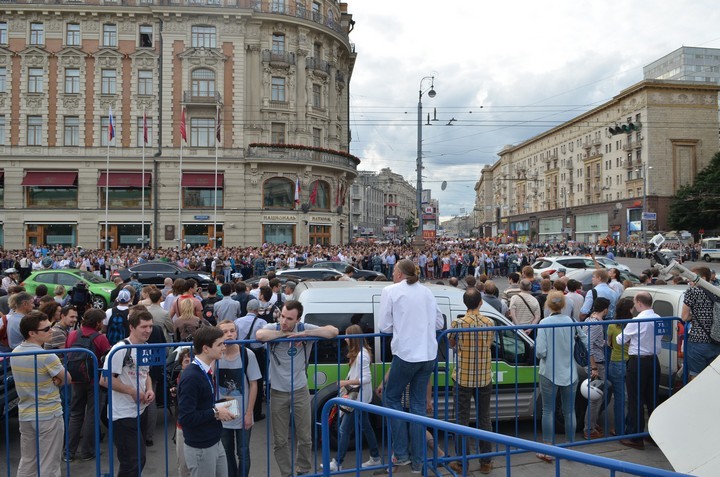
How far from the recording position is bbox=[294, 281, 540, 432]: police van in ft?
20.0

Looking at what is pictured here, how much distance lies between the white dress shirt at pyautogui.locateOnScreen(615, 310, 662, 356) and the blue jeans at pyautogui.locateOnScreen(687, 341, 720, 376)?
46 cm

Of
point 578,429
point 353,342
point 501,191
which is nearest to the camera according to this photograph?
point 353,342

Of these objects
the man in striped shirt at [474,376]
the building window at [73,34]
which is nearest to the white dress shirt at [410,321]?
the man in striped shirt at [474,376]

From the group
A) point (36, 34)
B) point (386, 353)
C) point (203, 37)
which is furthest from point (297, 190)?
point (386, 353)

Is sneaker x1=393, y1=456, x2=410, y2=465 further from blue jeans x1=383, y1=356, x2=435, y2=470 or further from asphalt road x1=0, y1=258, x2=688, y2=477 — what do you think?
asphalt road x1=0, y1=258, x2=688, y2=477

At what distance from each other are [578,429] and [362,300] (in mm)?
3145

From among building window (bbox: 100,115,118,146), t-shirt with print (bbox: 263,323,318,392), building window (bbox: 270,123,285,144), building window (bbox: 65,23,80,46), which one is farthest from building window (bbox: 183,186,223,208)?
t-shirt with print (bbox: 263,323,318,392)

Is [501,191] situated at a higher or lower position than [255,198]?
higher

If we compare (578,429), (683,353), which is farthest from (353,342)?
(683,353)

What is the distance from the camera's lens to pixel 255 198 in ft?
138

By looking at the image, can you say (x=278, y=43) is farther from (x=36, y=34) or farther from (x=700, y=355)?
(x=700, y=355)

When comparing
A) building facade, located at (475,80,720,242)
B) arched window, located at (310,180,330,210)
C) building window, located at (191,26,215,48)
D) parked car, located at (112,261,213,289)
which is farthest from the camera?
building facade, located at (475,80,720,242)

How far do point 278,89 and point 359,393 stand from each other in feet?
135

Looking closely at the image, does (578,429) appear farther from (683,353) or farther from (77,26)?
(77,26)
